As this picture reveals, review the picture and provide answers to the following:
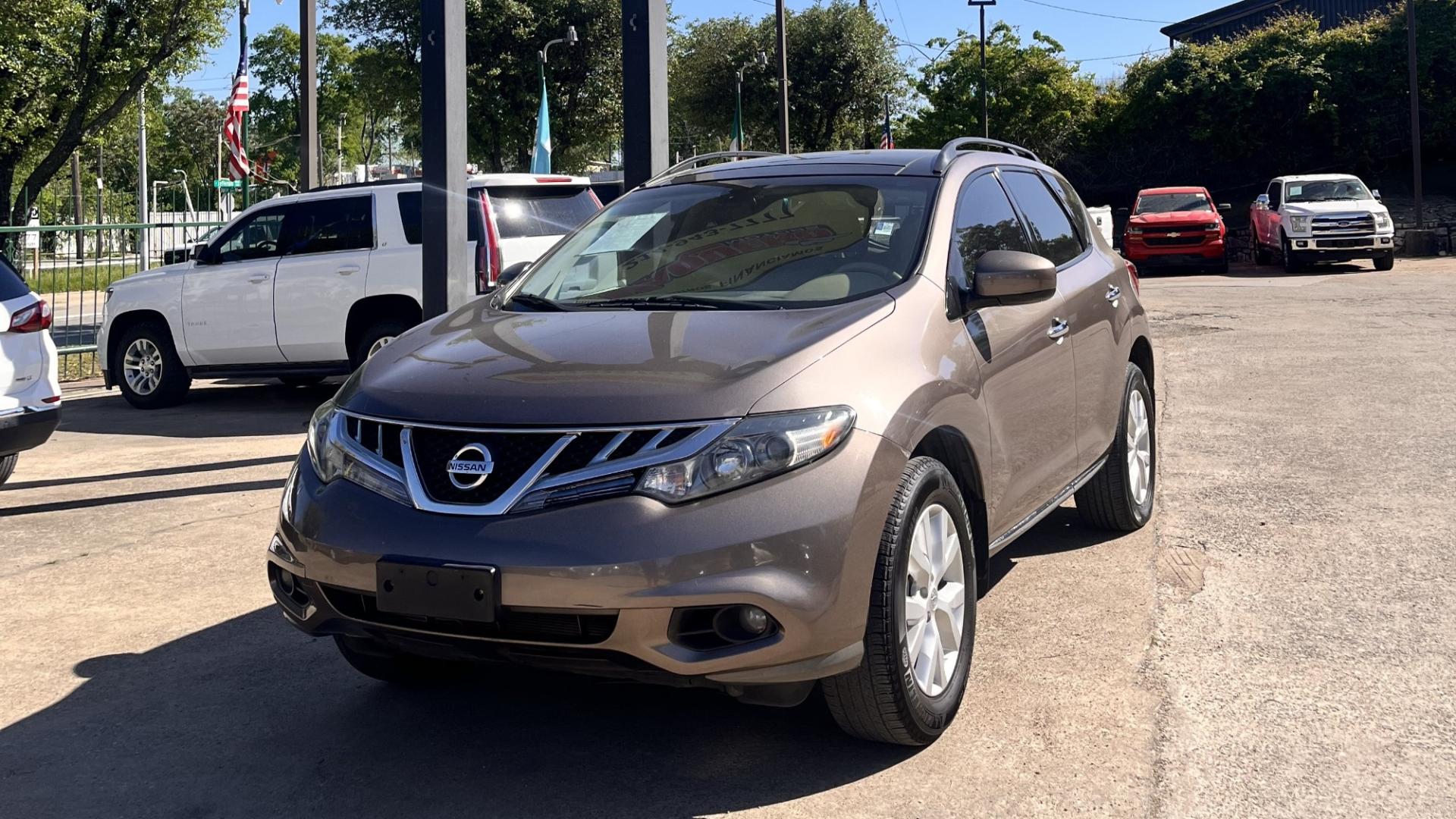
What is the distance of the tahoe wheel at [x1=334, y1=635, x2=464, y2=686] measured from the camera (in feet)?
13.8

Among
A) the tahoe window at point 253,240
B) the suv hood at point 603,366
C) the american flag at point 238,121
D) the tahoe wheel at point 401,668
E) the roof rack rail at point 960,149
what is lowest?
the tahoe wheel at point 401,668

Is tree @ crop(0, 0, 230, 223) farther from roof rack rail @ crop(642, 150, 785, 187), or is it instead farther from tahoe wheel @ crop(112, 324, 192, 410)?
roof rack rail @ crop(642, 150, 785, 187)

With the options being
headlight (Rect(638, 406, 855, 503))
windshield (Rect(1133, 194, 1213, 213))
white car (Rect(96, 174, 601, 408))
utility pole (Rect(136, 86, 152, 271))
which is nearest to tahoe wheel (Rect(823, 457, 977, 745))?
headlight (Rect(638, 406, 855, 503))

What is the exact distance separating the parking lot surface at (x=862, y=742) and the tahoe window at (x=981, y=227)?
1.30 metres

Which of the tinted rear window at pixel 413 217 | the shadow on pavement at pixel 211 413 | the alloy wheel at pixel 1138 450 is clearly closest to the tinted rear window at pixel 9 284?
the shadow on pavement at pixel 211 413

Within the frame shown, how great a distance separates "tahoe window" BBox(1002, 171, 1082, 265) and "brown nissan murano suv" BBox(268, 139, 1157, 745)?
69cm

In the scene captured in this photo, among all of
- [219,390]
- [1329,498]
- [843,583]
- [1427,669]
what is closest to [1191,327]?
[1329,498]

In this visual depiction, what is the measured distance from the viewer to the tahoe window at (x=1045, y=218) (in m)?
5.36

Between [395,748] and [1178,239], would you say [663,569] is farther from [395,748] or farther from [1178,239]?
[1178,239]

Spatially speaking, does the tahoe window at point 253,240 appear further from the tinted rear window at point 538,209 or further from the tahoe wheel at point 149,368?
the tinted rear window at point 538,209

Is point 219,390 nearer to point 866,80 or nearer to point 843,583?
point 843,583

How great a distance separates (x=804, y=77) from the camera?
46.4 metres

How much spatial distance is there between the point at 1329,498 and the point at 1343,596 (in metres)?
1.78

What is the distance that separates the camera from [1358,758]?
3621 millimetres
